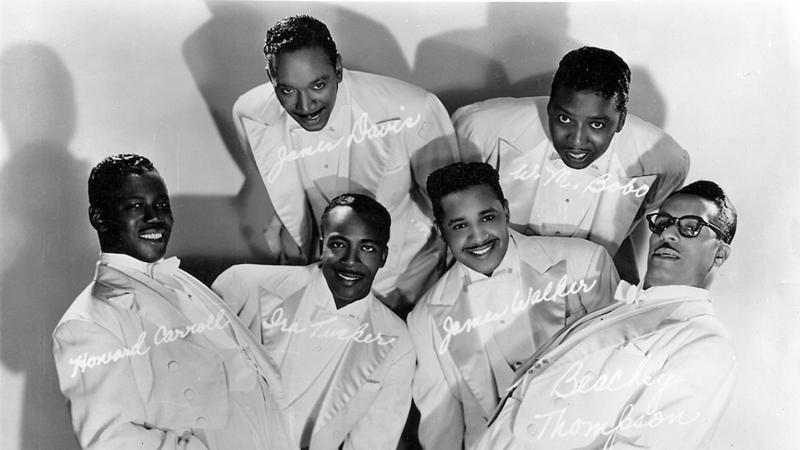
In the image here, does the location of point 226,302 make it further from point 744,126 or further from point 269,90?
point 744,126

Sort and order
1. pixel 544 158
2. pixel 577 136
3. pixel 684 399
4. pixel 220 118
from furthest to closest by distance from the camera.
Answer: pixel 220 118 → pixel 544 158 → pixel 577 136 → pixel 684 399

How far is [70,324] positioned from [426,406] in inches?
31.0

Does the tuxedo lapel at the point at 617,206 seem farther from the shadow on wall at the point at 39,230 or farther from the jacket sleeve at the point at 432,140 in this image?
the shadow on wall at the point at 39,230

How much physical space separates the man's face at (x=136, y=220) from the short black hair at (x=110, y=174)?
0.01 metres

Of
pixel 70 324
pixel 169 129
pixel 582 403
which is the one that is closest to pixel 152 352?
pixel 70 324

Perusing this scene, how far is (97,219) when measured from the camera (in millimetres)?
1644

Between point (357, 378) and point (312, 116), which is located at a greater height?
point (312, 116)

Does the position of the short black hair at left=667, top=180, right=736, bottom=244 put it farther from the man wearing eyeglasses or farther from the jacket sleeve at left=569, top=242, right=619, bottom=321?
the jacket sleeve at left=569, top=242, right=619, bottom=321

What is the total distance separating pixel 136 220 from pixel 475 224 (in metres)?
0.72

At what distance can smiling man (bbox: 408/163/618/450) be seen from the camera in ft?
5.48

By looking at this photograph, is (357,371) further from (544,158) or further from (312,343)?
(544,158)

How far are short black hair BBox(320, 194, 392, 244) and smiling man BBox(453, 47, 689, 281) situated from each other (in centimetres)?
25
